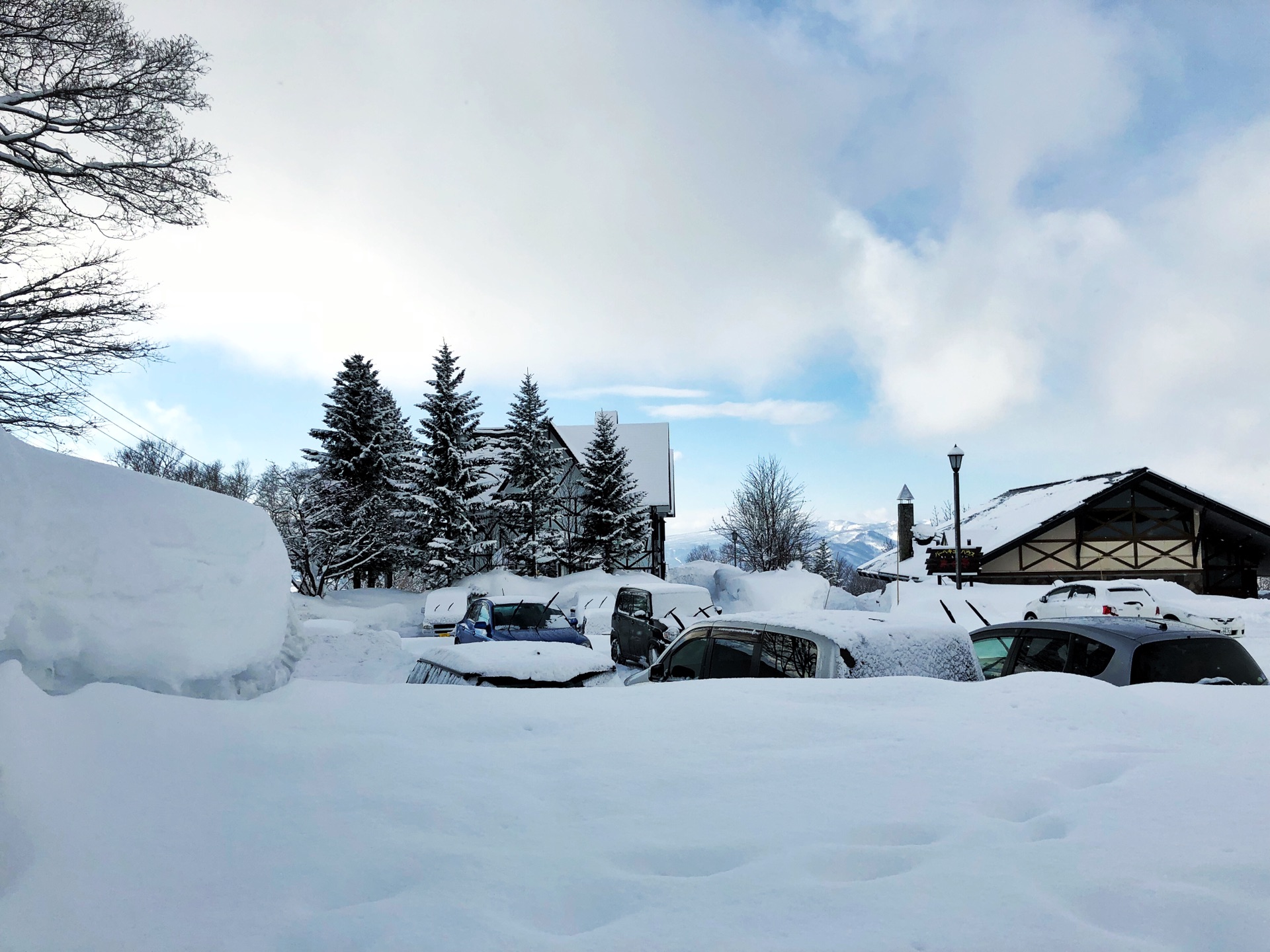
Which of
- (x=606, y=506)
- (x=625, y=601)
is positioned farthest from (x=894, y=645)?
(x=606, y=506)

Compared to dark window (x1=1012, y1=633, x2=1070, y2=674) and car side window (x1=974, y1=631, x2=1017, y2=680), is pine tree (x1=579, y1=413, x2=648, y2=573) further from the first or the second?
dark window (x1=1012, y1=633, x2=1070, y2=674)

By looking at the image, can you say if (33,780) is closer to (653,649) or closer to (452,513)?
(653,649)

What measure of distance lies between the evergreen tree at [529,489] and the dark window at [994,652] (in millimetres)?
29399

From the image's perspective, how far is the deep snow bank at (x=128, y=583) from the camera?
3.25 m

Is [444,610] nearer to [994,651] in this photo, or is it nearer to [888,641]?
[994,651]

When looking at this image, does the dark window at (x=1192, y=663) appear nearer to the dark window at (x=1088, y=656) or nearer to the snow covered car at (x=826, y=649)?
the dark window at (x=1088, y=656)

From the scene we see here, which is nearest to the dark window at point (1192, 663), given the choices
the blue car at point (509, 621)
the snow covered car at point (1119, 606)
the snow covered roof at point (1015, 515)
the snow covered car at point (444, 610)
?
the blue car at point (509, 621)

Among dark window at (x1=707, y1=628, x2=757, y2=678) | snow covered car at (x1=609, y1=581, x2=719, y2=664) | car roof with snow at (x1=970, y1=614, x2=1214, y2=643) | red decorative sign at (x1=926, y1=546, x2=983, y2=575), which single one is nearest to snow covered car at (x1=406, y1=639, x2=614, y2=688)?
dark window at (x1=707, y1=628, x2=757, y2=678)

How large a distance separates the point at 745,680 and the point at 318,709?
2612 millimetres

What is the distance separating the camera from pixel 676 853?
2443 millimetres

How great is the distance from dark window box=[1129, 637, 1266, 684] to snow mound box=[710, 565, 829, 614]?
73.9 ft

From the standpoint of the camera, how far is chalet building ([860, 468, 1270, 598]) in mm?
27641

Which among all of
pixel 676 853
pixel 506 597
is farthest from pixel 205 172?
pixel 676 853

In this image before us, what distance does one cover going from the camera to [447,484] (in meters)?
35.1
